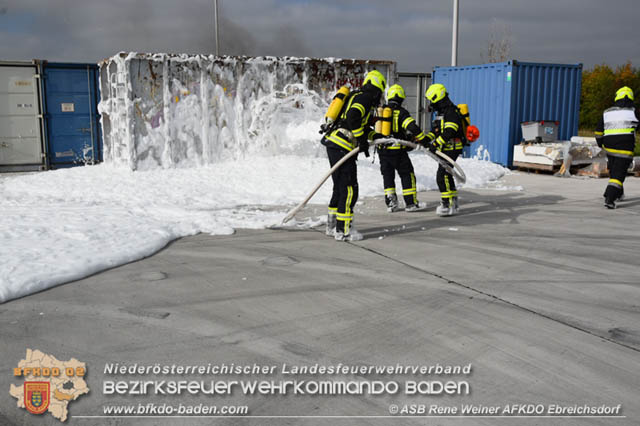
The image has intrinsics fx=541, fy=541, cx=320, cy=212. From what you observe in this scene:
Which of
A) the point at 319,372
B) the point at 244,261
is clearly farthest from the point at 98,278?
the point at 319,372

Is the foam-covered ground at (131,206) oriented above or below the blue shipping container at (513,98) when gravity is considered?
below

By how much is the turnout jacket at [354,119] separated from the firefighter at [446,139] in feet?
5.88

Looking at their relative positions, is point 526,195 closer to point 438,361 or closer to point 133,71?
point 438,361

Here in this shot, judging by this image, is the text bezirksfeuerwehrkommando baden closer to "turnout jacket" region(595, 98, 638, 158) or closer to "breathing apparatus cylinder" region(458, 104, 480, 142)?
"breathing apparatus cylinder" region(458, 104, 480, 142)

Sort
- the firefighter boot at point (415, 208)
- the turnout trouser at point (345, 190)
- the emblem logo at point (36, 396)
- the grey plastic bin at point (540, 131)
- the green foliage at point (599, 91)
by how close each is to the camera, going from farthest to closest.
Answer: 1. the green foliage at point (599, 91)
2. the grey plastic bin at point (540, 131)
3. the firefighter boot at point (415, 208)
4. the turnout trouser at point (345, 190)
5. the emblem logo at point (36, 396)

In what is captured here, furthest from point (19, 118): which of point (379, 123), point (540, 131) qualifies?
point (540, 131)

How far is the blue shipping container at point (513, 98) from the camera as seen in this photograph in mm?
14016

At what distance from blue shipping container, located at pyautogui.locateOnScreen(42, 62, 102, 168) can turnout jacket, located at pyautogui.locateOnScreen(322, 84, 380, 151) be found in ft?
30.8

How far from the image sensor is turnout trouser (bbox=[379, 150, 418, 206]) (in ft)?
27.2

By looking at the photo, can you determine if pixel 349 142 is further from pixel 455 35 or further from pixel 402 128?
pixel 455 35

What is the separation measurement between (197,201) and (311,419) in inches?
268

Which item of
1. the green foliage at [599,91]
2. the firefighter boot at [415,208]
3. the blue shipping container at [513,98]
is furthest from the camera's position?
the green foliage at [599,91]

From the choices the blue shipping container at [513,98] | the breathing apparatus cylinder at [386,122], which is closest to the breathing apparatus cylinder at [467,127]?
the breathing apparatus cylinder at [386,122]

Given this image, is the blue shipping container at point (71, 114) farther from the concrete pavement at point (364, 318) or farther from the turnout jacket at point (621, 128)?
the turnout jacket at point (621, 128)
